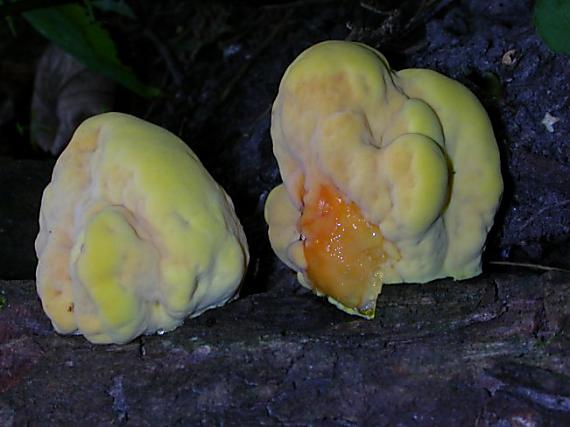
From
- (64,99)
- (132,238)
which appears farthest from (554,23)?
(64,99)

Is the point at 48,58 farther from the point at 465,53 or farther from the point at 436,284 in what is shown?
the point at 436,284

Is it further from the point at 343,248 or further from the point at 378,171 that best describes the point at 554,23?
the point at 343,248

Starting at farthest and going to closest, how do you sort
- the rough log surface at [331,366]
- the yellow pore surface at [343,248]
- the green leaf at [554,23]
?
the green leaf at [554,23], the yellow pore surface at [343,248], the rough log surface at [331,366]

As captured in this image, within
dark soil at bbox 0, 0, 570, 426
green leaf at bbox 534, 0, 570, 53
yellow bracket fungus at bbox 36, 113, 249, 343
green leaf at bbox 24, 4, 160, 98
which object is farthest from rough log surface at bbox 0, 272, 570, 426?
green leaf at bbox 24, 4, 160, 98

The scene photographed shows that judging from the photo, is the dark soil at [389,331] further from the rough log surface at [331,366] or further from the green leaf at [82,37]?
the green leaf at [82,37]

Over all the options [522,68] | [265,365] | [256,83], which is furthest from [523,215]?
[256,83]

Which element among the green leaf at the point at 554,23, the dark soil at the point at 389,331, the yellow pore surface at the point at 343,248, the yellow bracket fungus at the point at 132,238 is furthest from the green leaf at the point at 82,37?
the green leaf at the point at 554,23
